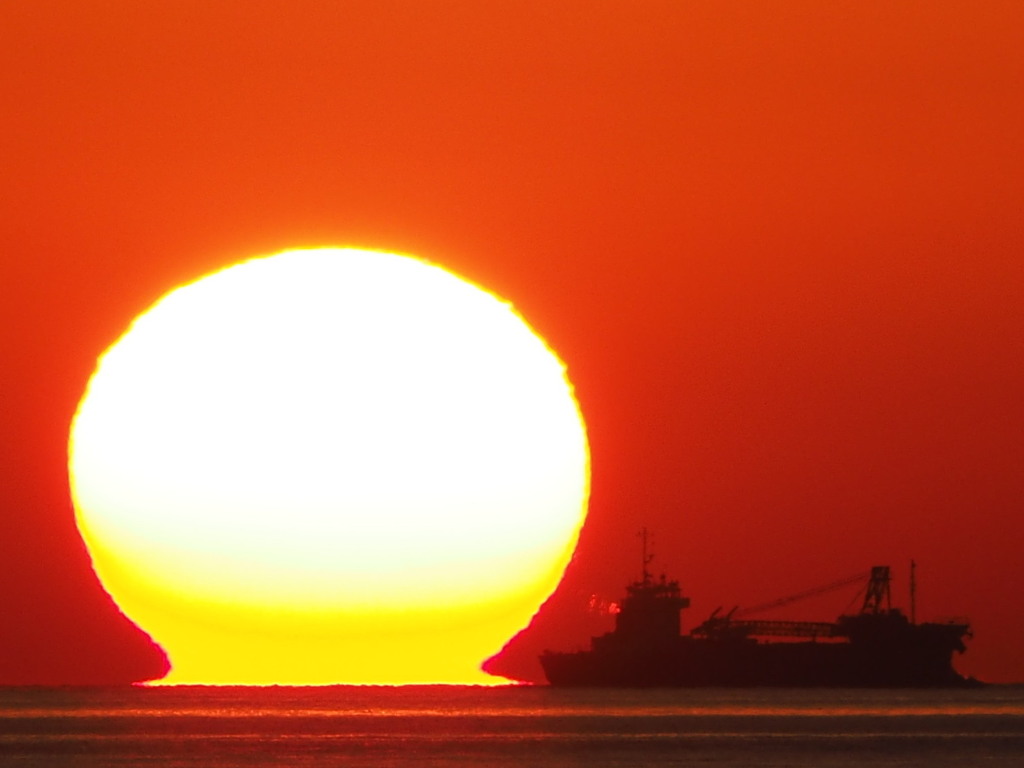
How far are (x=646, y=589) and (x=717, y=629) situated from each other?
384 inches

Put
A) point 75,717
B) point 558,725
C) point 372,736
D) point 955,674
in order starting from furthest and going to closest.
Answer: point 955,674 < point 75,717 < point 558,725 < point 372,736

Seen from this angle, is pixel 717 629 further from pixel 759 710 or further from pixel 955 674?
pixel 759 710

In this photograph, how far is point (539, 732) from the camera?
4109 inches

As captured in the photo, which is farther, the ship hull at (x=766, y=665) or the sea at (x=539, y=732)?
the ship hull at (x=766, y=665)

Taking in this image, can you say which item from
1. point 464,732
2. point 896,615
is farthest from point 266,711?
point 896,615

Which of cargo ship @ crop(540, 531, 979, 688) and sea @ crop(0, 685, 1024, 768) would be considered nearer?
sea @ crop(0, 685, 1024, 768)

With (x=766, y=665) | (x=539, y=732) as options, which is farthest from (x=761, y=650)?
(x=539, y=732)

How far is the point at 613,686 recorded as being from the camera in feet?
579

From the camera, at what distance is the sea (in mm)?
81250

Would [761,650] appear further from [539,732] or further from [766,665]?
[539,732]

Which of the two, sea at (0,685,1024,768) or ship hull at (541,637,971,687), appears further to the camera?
ship hull at (541,637,971,687)

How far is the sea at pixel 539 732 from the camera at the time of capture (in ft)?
267

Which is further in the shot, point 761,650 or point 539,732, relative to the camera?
point 761,650

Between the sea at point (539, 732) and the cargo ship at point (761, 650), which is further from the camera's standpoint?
the cargo ship at point (761, 650)
